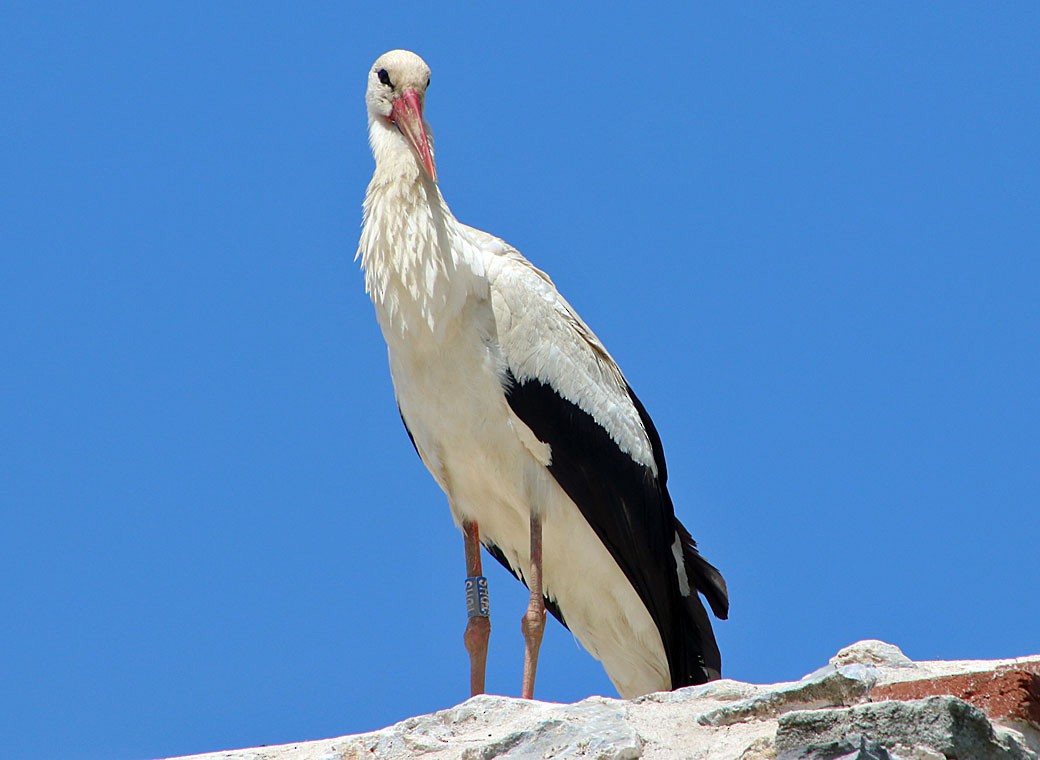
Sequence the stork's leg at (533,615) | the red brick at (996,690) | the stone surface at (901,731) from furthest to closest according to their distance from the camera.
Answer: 1. the stork's leg at (533,615)
2. the red brick at (996,690)
3. the stone surface at (901,731)

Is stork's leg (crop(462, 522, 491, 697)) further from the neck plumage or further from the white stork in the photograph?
the neck plumage

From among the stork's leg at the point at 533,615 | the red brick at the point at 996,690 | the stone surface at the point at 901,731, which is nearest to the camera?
the stone surface at the point at 901,731

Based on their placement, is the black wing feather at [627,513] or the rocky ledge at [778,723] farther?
the black wing feather at [627,513]

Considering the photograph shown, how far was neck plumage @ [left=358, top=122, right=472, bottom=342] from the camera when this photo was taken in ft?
25.9

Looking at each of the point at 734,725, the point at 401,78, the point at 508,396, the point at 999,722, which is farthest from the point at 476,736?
the point at 401,78

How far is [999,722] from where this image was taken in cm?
438

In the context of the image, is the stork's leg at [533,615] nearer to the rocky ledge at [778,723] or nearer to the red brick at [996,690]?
the rocky ledge at [778,723]

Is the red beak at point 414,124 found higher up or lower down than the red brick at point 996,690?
higher up

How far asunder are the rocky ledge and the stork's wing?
269 cm

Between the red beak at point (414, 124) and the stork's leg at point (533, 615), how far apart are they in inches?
74.4

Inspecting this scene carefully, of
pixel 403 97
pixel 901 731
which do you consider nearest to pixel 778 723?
pixel 901 731

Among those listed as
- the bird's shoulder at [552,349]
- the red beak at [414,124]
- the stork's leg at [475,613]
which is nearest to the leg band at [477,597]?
the stork's leg at [475,613]

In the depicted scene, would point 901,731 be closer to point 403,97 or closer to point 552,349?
point 552,349

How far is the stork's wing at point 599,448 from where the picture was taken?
8.05m
